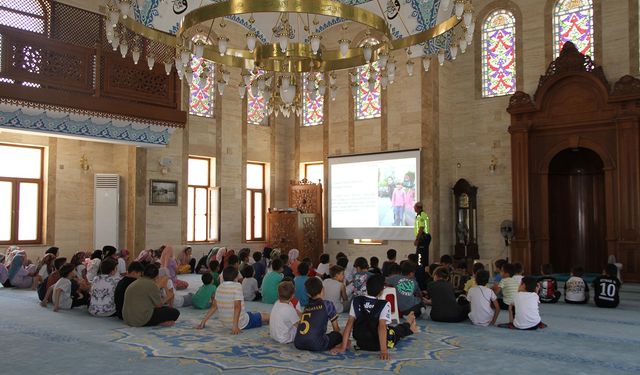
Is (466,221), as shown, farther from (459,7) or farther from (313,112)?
(459,7)

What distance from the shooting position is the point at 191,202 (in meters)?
13.3

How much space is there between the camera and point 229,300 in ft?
18.9

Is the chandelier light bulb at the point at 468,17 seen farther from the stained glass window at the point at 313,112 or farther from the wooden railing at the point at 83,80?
the stained glass window at the point at 313,112

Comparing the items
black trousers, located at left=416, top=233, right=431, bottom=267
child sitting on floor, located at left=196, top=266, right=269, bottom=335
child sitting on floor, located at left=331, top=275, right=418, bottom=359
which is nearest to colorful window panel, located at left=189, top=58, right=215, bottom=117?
black trousers, located at left=416, top=233, right=431, bottom=267

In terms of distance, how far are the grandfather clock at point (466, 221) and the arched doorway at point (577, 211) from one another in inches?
58.1

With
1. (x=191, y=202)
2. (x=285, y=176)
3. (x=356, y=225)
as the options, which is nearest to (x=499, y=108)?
(x=356, y=225)

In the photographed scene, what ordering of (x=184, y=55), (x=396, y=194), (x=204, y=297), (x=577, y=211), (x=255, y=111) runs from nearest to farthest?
(x=184, y=55) → (x=204, y=297) → (x=577, y=211) → (x=396, y=194) → (x=255, y=111)

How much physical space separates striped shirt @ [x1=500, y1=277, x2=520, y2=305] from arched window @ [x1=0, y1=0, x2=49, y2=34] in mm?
9110

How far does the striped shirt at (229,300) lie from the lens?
5.69 meters

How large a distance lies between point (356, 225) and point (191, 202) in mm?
3689

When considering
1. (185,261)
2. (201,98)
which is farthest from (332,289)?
(201,98)

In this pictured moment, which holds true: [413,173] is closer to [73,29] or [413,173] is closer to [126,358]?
[73,29]

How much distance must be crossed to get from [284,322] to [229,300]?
785 millimetres

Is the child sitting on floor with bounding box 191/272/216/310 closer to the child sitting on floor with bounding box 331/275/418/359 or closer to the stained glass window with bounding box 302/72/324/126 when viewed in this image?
the child sitting on floor with bounding box 331/275/418/359
